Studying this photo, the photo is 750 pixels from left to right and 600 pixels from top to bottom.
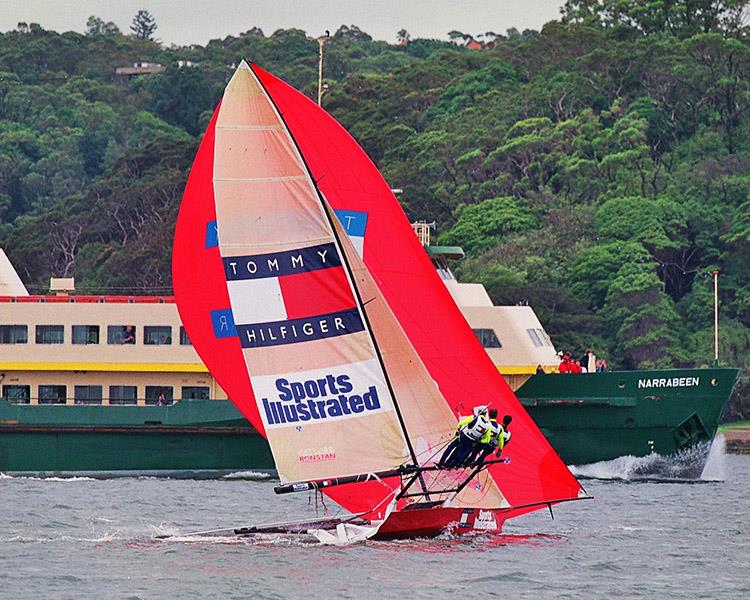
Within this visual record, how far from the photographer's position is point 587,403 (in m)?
39.7

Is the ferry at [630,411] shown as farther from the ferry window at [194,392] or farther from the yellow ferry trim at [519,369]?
the ferry window at [194,392]

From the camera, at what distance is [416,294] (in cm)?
2448

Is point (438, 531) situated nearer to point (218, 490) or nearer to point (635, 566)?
point (635, 566)

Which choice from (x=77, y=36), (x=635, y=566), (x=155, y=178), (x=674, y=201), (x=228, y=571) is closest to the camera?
(x=228, y=571)

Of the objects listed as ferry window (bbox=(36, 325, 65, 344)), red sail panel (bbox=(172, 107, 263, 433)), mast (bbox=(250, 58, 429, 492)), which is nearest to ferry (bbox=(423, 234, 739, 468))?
ferry window (bbox=(36, 325, 65, 344))

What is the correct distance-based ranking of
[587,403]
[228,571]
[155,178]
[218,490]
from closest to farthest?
[228,571]
[218,490]
[587,403]
[155,178]

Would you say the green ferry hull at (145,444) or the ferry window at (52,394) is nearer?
the green ferry hull at (145,444)

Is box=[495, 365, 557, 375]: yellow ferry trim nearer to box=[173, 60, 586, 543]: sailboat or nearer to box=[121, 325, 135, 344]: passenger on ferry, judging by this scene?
box=[121, 325, 135, 344]: passenger on ferry

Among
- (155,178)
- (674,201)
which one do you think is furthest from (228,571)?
(155,178)

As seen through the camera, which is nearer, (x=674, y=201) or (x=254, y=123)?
(x=254, y=123)

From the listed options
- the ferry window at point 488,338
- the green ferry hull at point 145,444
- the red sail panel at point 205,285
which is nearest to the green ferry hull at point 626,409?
the ferry window at point 488,338

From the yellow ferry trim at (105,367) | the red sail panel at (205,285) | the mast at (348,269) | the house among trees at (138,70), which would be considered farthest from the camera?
the house among trees at (138,70)

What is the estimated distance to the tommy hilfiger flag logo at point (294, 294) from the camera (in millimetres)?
23891

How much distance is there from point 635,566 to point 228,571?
17.3ft
